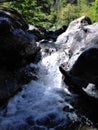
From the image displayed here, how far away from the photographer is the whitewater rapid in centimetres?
1089

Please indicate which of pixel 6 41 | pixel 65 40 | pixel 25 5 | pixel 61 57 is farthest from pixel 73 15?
pixel 6 41

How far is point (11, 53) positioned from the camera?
13.5 meters

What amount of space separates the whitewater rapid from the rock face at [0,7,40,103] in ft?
1.94

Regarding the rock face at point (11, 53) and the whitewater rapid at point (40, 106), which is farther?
the rock face at point (11, 53)

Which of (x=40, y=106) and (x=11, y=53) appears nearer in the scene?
(x=40, y=106)

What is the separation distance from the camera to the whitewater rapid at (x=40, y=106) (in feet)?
35.7

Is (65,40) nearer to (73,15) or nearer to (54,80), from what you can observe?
(54,80)

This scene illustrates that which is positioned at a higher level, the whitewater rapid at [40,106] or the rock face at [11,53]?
the rock face at [11,53]

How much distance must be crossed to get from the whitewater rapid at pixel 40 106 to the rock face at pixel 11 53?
0.59 meters

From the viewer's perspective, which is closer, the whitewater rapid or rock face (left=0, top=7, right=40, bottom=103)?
the whitewater rapid

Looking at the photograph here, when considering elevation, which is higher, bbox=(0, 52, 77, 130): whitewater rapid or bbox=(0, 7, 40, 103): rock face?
bbox=(0, 7, 40, 103): rock face

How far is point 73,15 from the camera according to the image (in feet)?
220

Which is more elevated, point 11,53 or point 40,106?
point 11,53

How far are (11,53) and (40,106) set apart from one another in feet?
10.2
